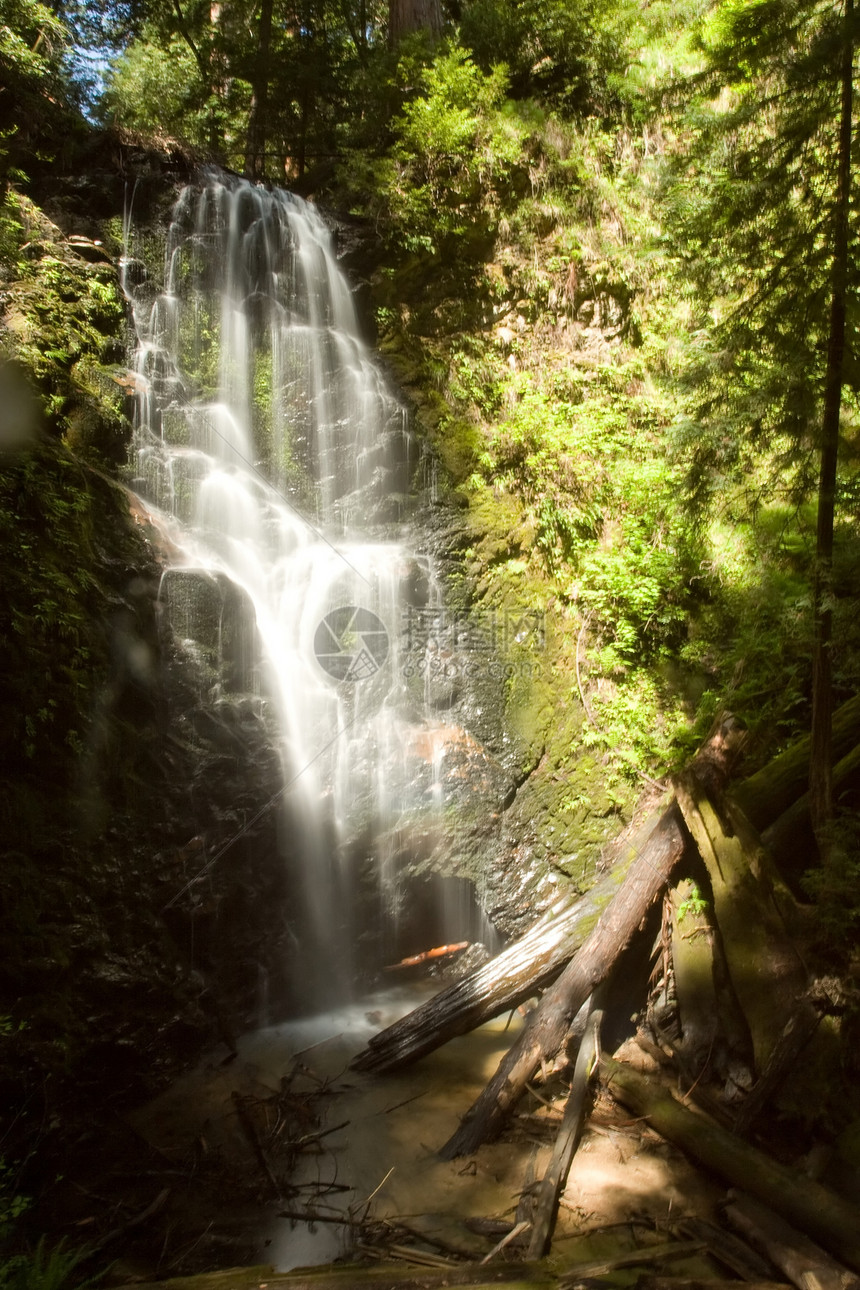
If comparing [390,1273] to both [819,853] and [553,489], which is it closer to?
[819,853]

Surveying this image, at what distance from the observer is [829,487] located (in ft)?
17.0

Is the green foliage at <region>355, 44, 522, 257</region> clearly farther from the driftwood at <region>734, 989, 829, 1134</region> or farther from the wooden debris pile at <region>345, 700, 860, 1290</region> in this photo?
the driftwood at <region>734, 989, 829, 1134</region>

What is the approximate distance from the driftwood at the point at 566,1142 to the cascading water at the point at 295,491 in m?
2.79

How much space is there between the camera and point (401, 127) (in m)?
12.2

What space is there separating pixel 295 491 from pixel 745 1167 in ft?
28.0

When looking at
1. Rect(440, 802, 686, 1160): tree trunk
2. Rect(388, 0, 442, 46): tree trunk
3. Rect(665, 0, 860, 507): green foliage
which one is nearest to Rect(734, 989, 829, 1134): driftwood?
Rect(440, 802, 686, 1160): tree trunk

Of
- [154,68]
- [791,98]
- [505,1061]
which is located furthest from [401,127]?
[505,1061]

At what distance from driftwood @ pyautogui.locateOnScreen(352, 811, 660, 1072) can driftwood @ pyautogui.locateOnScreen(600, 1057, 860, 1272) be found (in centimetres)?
103

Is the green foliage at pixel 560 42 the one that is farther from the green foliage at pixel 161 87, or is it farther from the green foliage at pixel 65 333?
the green foliage at pixel 65 333

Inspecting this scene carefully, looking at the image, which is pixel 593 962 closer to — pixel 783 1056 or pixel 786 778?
pixel 783 1056

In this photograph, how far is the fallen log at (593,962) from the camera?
201 inches

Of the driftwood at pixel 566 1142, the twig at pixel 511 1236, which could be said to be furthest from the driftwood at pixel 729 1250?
the twig at pixel 511 1236

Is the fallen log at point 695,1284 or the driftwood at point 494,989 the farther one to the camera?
the driftwood at point 494,989

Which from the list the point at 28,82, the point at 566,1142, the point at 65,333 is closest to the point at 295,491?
the point at 65,333
